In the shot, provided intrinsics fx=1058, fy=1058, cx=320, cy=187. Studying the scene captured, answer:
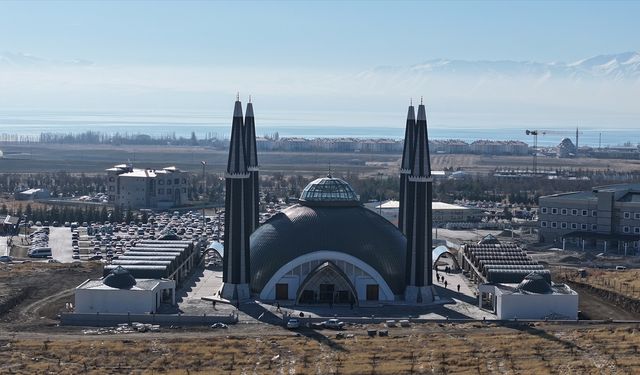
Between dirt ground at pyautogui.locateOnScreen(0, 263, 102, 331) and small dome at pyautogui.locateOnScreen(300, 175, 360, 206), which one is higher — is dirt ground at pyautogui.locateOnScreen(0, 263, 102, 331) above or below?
below

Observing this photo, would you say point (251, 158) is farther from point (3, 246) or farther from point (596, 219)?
point (596, 219)

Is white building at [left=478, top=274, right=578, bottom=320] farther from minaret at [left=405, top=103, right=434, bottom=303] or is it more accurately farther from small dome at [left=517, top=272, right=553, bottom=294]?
minaret at [left=405, top=103, right=434, bottom=303]

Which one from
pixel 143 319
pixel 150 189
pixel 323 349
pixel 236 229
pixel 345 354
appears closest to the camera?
pixel 345 354

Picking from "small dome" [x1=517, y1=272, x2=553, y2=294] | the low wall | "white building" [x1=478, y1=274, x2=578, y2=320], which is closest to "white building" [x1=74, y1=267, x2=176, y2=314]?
the low wall

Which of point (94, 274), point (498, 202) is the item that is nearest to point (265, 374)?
point (94, 274)

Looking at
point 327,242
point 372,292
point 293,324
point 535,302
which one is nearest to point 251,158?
point 327,242

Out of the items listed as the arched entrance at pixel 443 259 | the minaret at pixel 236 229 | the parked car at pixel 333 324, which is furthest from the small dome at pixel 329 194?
the parked car at pixel 333 324

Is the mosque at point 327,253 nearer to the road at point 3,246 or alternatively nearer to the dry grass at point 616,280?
the dry grass at point 616,280
